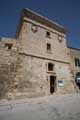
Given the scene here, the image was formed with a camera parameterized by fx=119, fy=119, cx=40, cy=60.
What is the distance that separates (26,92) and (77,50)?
1419 cm

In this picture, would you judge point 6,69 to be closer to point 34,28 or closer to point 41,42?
point 41,42

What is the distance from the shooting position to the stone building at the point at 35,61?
12.8 metres

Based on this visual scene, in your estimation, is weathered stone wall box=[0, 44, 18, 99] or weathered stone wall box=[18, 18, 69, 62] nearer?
weathered stone wall box=[0, 44, 18, 99]

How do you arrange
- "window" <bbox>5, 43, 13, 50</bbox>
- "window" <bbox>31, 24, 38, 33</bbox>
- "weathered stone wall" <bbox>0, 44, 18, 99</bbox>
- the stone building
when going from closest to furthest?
"weathered stone wall" <bbox>0, 44, 18, 99</bbox> → the stone building → "window" <bbox>5, 43, 13, 50</bbox> → "window" <bbox>31, 24, 38, 33</bbox>

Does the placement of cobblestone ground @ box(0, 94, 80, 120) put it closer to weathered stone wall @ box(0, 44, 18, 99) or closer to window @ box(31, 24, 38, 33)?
weathered stone wall @ box(0, 44, 18, 99)

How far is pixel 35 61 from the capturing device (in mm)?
14867

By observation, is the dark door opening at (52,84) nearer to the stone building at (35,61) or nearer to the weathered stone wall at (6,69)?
the stone building at (35,61)

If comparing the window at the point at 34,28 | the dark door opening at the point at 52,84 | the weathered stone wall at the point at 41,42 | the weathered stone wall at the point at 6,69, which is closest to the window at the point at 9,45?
the weathered stone wall at the point at 6,69

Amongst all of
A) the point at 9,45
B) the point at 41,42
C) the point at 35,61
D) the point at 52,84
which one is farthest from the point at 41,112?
the point at 41,42

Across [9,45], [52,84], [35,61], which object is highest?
[9,45]

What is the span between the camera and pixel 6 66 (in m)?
13.1

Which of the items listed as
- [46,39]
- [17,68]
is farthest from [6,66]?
[46,39]

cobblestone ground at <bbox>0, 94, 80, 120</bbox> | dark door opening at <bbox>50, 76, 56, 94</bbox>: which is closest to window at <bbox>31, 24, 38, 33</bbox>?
dark door opening at <bbox>50, 76, 56, 94</bbox>

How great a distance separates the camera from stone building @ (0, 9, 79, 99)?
41.9 ft
